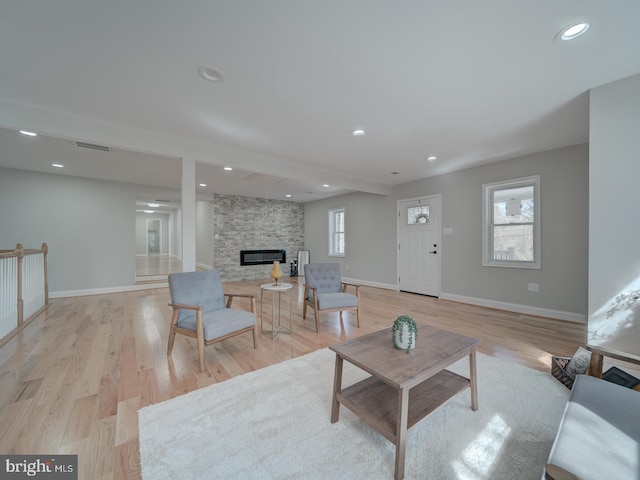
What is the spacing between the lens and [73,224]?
213 inches

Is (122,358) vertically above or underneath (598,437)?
underneath

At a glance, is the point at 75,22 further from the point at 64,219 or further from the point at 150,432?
the point at 64,219

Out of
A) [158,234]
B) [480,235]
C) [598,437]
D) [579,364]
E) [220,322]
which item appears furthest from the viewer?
[158,234]

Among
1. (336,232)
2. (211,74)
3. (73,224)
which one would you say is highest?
(211,74)

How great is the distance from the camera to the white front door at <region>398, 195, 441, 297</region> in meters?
5.30

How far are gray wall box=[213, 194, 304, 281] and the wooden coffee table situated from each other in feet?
20.9

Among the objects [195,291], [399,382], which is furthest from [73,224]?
[399,382]

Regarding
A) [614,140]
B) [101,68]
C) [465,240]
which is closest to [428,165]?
[465,240]

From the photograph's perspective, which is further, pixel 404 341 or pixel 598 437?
pixel 404 341

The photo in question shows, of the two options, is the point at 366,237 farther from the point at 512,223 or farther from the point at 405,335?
the point at 405,335

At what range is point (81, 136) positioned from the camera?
2805 millimetres

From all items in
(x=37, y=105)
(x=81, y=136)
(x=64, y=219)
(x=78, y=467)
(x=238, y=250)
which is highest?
(x=37, y=105)

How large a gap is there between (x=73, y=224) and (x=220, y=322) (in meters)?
5.28

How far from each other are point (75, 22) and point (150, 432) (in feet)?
8.55
